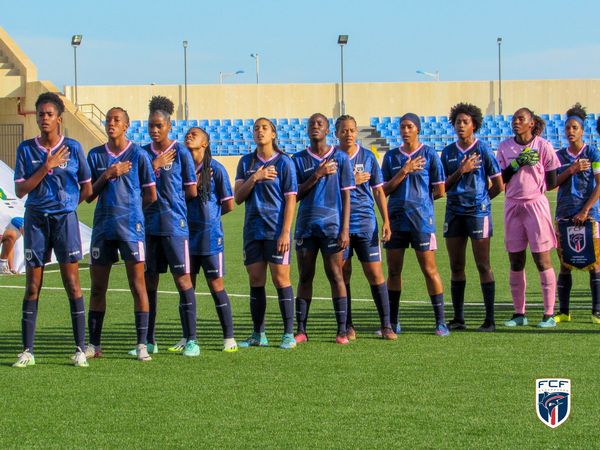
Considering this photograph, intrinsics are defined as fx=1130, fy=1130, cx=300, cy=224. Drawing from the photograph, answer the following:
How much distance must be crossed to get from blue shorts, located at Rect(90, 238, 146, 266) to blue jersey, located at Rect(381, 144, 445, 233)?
241cm

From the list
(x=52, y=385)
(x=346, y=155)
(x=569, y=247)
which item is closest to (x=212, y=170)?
(x=346, y=155)

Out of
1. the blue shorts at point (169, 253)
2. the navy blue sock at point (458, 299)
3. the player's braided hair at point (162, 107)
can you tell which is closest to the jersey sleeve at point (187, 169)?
the player's braided hair at point (162, 107)

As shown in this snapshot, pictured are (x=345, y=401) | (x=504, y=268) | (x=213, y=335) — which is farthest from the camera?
(x=504, y=268)

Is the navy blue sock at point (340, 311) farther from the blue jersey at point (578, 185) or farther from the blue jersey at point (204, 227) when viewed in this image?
the blue jersey at point (578, 185)

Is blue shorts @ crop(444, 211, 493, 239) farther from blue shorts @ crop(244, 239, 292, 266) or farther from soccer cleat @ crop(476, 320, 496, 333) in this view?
blue shorts @ crop(244, 239, 292, 266)

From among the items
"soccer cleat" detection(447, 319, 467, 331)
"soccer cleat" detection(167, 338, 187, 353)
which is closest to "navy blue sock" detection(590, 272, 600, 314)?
"soccer cleat" detection(447, 319, 467, 331)

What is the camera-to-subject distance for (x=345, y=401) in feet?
22.8

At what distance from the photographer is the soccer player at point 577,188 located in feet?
34.3

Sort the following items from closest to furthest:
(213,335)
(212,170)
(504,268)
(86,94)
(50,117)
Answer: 1. (50,117)
2. (212,170)
3. (213,335)
4. (504,268)
5. (86,94)

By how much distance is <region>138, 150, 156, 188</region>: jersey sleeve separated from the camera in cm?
844

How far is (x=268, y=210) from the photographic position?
29.4 ft

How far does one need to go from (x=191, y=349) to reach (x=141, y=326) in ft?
1.55

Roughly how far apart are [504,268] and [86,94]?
37693mm

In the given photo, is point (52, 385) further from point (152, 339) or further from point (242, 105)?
point (242, 105)
